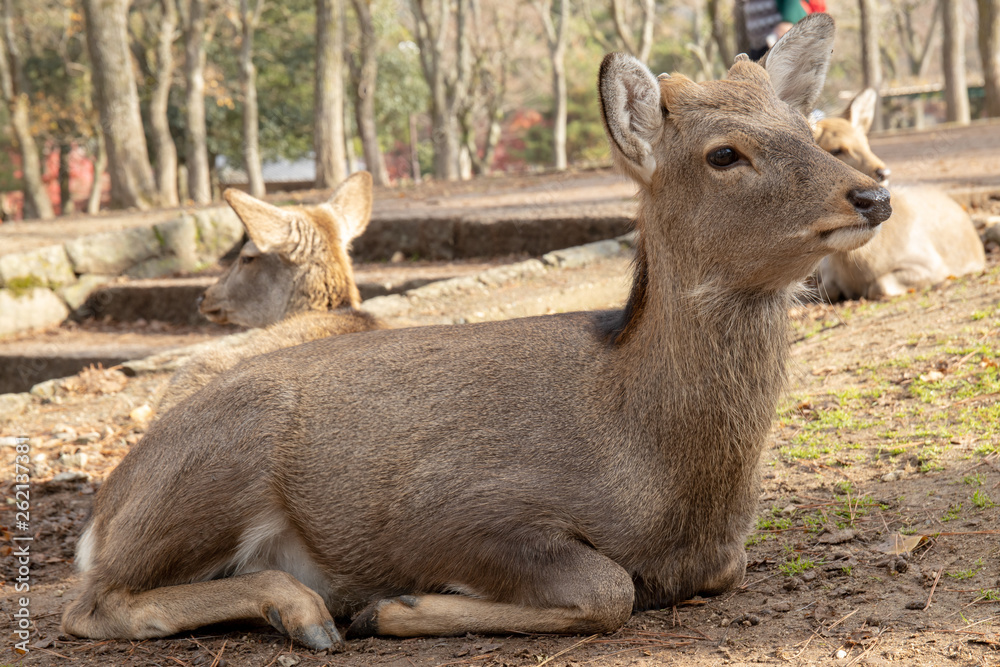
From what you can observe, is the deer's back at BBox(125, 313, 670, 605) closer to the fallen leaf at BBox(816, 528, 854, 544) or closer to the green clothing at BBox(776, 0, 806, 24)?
the fallen leaf at BBox(816, 528, 854, 544)

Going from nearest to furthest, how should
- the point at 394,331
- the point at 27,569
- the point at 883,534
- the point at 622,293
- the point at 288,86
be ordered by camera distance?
the point at 883,534 → the point at 394,331 → the point at 27,569 → the point at 622,293 → the point at 288,86

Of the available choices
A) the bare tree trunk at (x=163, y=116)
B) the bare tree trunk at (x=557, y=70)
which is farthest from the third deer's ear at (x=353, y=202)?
the bare tree trunk at (x=557, y=70)

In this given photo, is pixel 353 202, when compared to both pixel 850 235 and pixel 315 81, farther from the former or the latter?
pixel 315 81

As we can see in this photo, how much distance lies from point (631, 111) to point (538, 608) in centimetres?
186

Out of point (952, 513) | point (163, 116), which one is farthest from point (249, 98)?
point (952, 513)

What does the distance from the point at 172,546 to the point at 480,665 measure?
53.8 inches

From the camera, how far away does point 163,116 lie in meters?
25.4

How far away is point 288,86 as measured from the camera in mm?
36531

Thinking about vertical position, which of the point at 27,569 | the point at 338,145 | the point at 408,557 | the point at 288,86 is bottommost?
the point at 27,569

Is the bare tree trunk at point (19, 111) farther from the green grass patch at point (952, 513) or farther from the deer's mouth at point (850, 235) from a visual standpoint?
the deer's mouth at point (850, 235)

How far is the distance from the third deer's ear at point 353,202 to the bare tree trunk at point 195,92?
17.6m

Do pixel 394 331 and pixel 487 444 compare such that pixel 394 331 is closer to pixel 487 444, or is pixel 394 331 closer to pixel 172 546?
pixel 487 444

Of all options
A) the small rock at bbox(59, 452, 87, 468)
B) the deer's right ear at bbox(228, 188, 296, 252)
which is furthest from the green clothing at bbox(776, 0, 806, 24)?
the small rock at bbox(59, 452, 87, 468)

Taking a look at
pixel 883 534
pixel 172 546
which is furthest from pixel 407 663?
pixel 883 534
